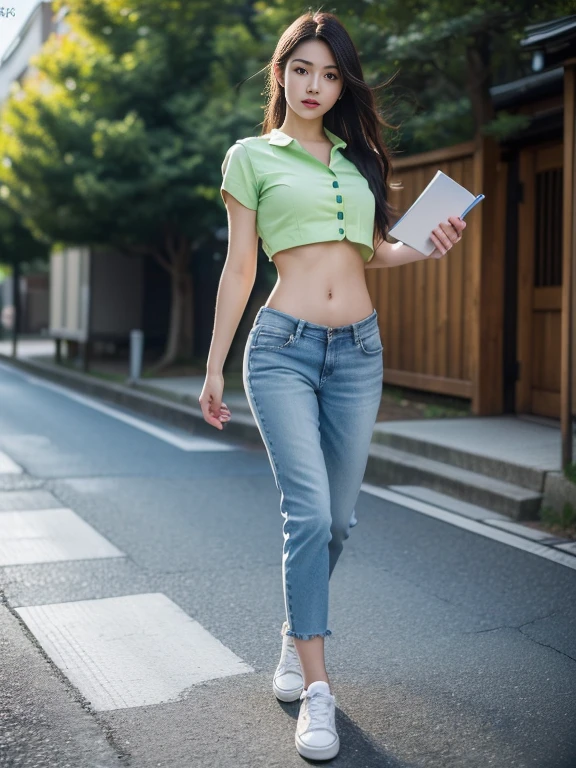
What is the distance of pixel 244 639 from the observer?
391cm

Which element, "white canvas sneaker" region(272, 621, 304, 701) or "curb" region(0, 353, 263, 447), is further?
"curb" region(0, 353, 263, 447)

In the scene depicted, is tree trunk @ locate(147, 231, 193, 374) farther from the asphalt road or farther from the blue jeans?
the blue jeans

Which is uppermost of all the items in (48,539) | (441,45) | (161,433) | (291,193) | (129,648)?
(441,45)

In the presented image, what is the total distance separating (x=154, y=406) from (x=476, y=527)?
22.2 feet

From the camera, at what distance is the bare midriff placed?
121 inches

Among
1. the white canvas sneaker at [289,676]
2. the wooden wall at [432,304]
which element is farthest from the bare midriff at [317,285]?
the wooden wall at [432,304]

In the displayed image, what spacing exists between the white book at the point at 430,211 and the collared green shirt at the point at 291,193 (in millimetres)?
134

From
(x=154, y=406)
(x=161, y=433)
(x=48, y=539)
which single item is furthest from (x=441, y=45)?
(x=48, y=539)

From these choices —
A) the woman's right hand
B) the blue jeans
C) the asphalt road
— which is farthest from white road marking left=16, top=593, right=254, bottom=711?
the woman's right hand

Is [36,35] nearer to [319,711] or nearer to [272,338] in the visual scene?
[272,338]

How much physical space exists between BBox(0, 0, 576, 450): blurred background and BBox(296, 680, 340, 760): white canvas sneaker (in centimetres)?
196

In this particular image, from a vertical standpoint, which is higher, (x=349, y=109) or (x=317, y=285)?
(x=349, y=109)

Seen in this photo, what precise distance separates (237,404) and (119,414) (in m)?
1.50

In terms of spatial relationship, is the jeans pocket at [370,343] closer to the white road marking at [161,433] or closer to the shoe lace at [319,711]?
the shoe lace at [319,711]
